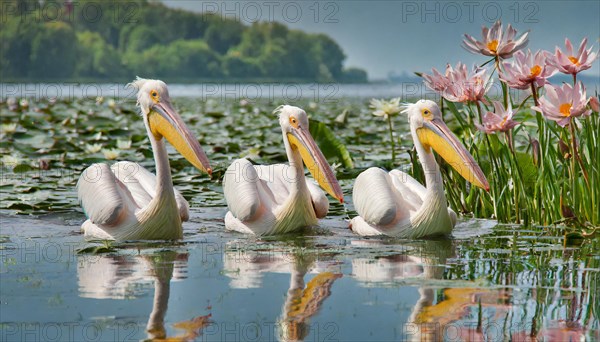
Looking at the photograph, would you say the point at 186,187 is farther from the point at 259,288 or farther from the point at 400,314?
the point at 400,314

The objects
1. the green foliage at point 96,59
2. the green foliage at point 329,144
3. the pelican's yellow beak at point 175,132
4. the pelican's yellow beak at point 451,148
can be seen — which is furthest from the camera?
the green foliage at point 96,59

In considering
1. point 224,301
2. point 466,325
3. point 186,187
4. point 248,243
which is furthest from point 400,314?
point 186,187

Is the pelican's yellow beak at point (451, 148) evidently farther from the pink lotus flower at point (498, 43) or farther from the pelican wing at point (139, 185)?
the pelican wing at point (139, 185)

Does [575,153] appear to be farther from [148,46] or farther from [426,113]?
[148,46]

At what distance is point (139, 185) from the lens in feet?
21.5

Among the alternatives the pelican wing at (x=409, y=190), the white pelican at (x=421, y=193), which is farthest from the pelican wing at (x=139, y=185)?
the pelican wing at (x=409, y=190)

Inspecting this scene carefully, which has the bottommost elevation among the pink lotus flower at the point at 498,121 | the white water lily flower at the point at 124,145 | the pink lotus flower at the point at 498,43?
the white water lily flower at the point at 124,145

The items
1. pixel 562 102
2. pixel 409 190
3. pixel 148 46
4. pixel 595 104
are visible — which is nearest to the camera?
pixel 562 102

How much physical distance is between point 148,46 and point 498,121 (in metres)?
59.3

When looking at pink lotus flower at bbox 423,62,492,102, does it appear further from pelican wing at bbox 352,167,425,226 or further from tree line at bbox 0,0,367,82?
tree line at bbox 0,0,367,82

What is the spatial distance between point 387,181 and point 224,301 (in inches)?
82.8

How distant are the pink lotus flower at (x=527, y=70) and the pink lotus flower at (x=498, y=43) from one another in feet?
0.95

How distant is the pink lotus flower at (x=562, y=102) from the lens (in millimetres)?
5770

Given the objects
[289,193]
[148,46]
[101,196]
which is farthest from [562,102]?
[148,46]
